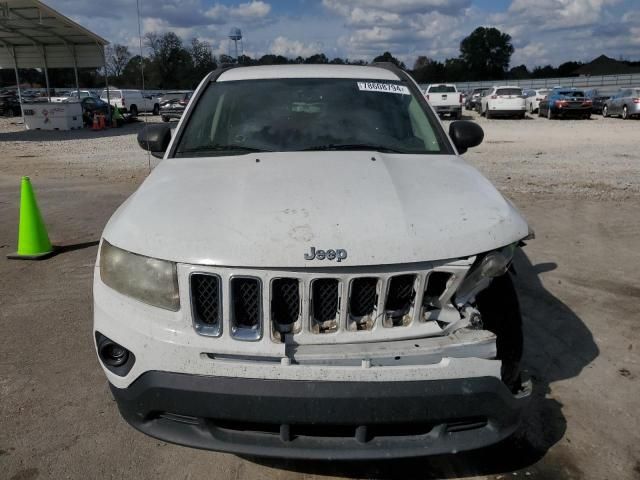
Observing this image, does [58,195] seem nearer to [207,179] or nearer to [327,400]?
[207,179]

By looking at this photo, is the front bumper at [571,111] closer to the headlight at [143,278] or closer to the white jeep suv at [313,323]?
the white jeep suv at [313,323]

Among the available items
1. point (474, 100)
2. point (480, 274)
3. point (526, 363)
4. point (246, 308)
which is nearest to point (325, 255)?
point (246, 308)

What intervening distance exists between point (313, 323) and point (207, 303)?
0.43m

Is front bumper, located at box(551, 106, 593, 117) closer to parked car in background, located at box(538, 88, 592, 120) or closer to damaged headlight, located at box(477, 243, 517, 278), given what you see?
parked car in background, located at box(538, 88, 592, 120)

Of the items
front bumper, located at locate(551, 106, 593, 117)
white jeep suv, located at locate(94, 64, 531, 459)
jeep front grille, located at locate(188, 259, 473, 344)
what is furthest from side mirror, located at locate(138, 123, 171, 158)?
front bumper, located at locate(551, 106, 593, 117)

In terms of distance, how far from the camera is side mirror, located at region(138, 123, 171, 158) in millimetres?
3947

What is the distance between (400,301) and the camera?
238 centimetres

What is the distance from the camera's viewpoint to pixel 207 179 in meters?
2.94

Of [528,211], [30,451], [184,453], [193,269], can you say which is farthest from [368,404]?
[528,211]

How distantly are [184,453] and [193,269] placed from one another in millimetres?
1155

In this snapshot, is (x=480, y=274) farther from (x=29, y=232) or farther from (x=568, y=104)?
(x=568, y=104)

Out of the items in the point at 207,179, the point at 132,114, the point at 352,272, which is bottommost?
the point at 132,114

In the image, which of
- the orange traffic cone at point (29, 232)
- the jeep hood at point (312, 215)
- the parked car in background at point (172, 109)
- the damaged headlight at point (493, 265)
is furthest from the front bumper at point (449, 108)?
the damaged headlight at point (493, 265)

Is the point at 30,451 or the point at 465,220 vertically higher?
the point at 465,220
